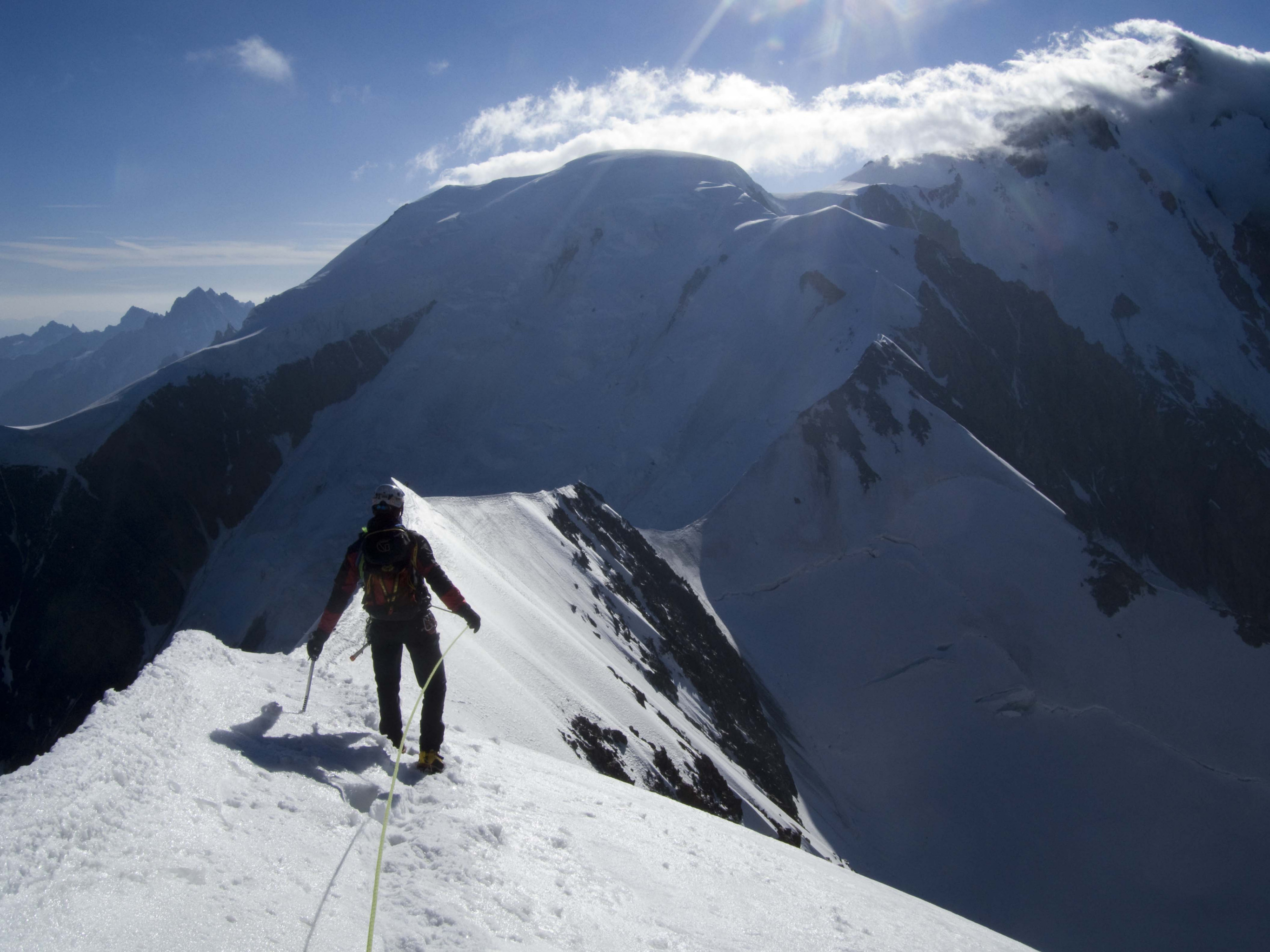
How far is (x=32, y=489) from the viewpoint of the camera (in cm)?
4231

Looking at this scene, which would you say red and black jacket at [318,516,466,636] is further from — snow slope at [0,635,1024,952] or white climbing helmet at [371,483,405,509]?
snow slope at [0,635,1024,952]

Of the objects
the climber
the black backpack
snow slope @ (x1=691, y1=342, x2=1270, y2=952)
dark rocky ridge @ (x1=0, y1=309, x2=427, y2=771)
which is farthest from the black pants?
dark rocky ridge @ (x1=0, y1=309, x2=427, y2=771)

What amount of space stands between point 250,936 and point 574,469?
4270 centimetres

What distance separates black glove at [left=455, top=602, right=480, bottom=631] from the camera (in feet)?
21.3

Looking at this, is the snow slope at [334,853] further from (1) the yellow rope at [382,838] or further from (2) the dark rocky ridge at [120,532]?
(2) the dark rocky ridge at [120,532]

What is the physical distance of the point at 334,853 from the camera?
4473 mm

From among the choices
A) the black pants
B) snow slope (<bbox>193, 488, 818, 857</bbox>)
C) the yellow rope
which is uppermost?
the black pants

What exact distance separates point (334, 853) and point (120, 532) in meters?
47.0

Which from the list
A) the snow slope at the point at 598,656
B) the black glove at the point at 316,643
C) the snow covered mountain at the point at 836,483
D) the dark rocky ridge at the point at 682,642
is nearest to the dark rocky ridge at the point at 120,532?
the snow covered mountain at the point at 836,483

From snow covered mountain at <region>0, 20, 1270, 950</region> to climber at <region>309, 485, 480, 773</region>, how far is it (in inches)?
145

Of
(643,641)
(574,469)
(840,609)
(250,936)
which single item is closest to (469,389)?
(574,469)

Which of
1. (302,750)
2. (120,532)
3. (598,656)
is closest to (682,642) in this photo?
(598,656)

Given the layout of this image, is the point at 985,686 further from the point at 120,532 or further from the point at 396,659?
the point at 120,532

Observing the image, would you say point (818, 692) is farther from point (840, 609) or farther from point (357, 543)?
point (357, 543)
